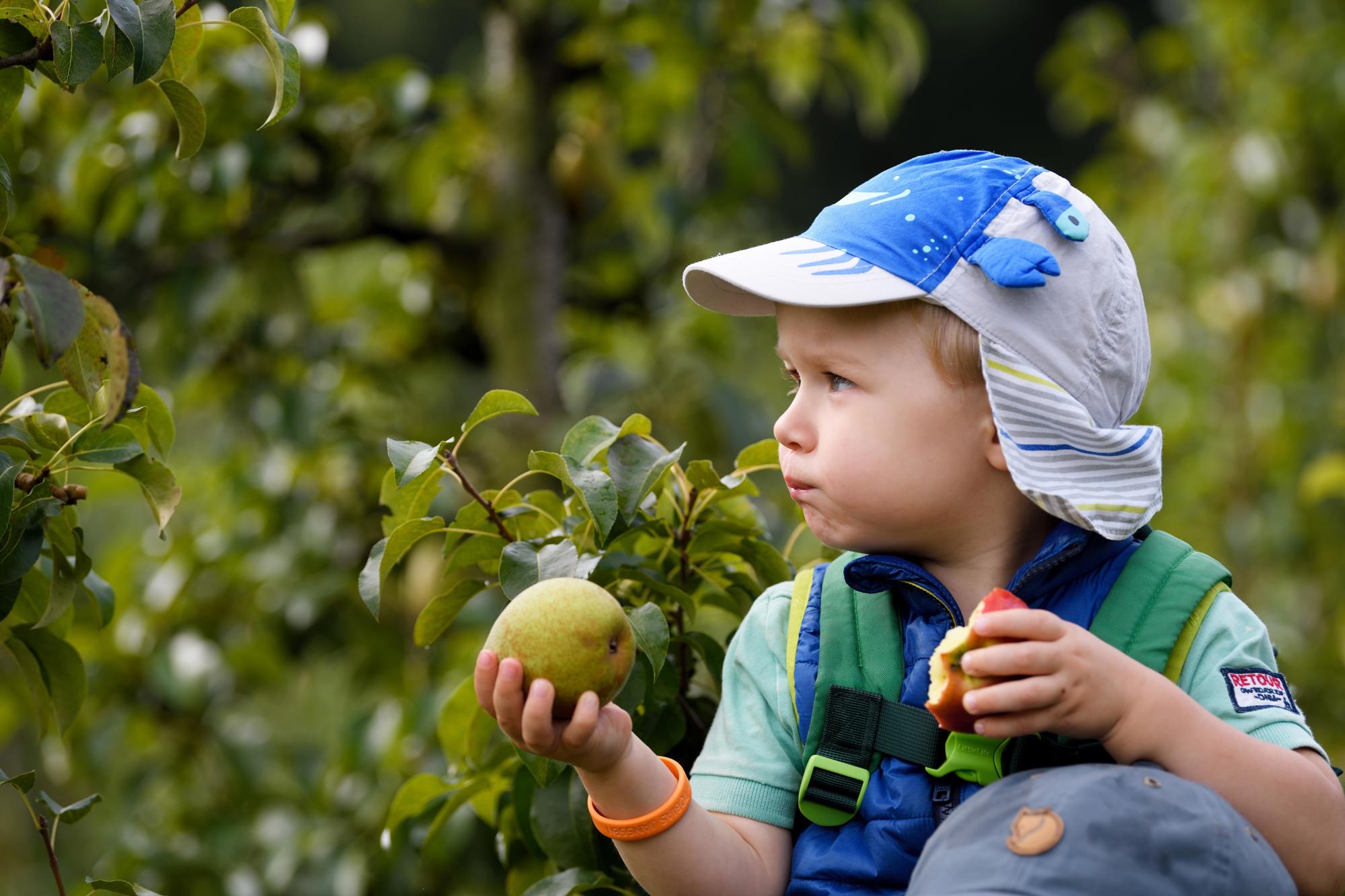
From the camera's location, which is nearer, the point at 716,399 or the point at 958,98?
the point at 716,399

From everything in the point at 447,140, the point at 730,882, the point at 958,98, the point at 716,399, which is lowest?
the point at 958,98

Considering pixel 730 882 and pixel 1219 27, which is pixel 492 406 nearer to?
pixel 730 882

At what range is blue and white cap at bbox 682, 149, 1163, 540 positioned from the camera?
2.67 ft

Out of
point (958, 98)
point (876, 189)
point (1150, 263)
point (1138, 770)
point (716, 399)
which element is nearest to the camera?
point (1138, 770)

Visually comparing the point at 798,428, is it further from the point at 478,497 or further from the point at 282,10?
the point at 282,10

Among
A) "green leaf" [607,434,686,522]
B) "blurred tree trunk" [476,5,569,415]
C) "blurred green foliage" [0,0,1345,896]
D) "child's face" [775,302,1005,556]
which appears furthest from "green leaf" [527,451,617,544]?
"blurred tree trunk" [476,5,569,415]

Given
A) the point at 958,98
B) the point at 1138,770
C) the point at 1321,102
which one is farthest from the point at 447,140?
the point at 958,98

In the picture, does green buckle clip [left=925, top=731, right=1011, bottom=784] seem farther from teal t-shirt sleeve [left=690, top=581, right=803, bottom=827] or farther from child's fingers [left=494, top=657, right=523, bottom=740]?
child's fingers [left=494, top=657, right=523, bottom=740]

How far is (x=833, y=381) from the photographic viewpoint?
87cm

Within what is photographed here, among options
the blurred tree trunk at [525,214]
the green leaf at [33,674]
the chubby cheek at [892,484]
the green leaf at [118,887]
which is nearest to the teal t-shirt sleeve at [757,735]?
the chubby cheek at [892,484]

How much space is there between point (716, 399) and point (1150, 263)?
2.09m

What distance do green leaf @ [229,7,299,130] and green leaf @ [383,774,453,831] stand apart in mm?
500

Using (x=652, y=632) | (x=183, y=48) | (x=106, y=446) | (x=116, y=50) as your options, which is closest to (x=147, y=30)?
(x=116, y=50)

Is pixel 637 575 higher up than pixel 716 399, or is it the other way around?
pixel 637 575
